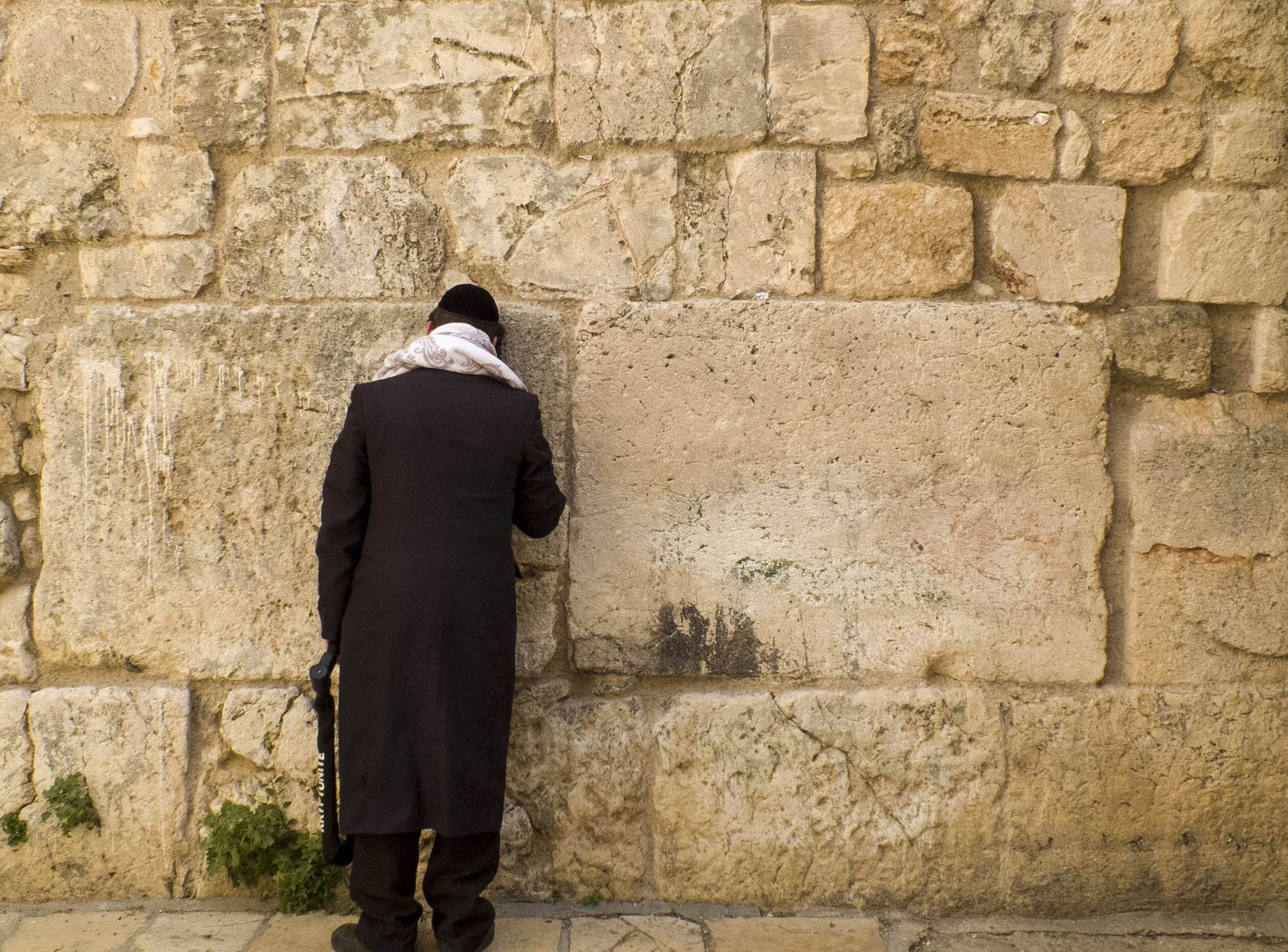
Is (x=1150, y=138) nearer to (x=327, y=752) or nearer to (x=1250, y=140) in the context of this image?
(x=1250, y=140)

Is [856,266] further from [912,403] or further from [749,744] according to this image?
[749,744]

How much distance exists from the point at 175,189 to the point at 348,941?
2.16 meters

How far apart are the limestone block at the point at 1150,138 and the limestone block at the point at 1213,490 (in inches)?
30.0

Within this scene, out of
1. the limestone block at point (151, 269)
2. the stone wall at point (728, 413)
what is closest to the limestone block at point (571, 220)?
the stone wall at point (728, 413)

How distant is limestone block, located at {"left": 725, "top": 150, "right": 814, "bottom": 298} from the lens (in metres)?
2.71

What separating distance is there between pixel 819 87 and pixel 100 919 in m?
3.11

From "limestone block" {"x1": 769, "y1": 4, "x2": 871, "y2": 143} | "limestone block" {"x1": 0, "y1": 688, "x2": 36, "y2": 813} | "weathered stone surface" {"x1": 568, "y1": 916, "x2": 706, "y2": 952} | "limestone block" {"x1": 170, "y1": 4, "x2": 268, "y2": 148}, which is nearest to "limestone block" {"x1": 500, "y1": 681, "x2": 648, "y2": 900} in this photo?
"weathered stone surface" {"x1": 568, "y1": 916, "x2": 706, "y2": 952}

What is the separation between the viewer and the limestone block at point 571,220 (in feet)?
8.98

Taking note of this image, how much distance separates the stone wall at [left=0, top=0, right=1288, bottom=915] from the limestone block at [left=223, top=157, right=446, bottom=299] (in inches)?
0.5

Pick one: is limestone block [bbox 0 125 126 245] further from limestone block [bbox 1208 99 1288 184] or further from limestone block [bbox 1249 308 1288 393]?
limestone block [bbox 1249 308 1288 393]

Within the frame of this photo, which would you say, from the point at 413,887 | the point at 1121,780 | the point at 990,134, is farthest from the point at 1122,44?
the point at 413,887

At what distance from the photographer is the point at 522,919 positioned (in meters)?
2.64

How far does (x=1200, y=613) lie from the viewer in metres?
2.71

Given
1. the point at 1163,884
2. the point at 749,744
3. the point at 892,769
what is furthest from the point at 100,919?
the point at 1163,884
